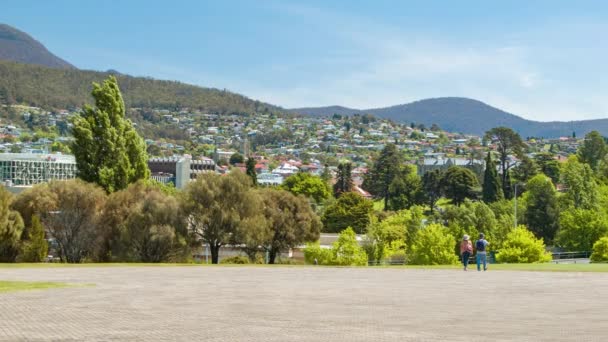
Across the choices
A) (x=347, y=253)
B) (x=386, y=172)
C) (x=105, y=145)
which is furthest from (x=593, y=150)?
(x=105, y=145)

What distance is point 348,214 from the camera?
362 ft

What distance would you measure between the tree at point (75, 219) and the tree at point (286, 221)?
11.9 meters

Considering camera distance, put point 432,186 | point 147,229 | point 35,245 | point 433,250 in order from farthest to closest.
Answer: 1. point 432,186
2. point 433,250
3. point 147,229
4. point 35,245

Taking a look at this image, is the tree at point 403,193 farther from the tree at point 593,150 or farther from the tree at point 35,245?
the tree at point 35,245

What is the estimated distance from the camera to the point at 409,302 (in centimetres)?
2009

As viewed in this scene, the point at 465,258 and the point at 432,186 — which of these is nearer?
the point at 465,258

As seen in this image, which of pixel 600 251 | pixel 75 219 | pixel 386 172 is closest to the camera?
pixel 75 219

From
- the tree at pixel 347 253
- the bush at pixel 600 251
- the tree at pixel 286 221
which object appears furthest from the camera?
the tree at pixel 347 253

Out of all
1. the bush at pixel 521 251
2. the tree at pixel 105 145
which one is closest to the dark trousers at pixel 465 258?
the tree at pixel 105 145

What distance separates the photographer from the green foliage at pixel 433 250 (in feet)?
220

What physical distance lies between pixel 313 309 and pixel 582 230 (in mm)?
63890

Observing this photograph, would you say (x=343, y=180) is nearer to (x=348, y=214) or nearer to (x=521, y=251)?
(x=348, y=214)

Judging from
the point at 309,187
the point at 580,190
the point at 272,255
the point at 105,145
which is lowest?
the point at 272,255

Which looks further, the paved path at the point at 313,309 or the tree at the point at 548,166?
the tree at the point at 548,166
